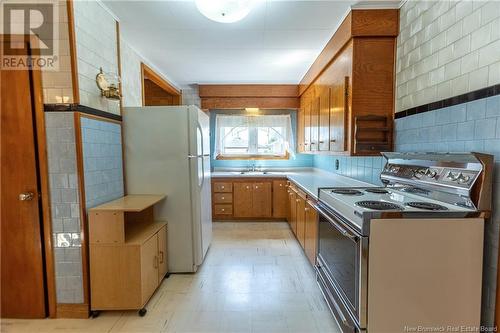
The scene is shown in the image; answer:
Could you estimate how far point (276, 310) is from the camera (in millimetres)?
2088

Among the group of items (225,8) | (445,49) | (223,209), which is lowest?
(223,209)

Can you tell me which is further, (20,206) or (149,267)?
(149,267)

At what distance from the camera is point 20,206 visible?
6.32 ft

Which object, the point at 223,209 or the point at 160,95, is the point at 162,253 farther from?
the point at 160,95

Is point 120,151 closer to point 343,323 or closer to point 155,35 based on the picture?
point 155,35

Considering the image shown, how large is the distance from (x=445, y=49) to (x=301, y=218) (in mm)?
2172

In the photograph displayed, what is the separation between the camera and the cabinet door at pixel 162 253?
2445mm

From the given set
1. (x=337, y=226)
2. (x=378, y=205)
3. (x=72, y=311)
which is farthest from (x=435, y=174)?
(x=72, y=311)

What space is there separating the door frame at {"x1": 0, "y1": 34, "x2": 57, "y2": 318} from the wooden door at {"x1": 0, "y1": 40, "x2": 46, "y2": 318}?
0.08 ft

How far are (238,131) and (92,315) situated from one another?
375cm

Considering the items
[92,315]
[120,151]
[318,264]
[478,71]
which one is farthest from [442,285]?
[120,151]

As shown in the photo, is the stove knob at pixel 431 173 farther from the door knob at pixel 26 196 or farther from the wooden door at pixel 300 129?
the wooden door at pixel 300 129

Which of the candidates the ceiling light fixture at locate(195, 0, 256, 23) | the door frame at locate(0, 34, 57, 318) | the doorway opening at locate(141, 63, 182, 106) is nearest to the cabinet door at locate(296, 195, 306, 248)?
the ceiling light fixture at locate(195, 0, 256, 23)

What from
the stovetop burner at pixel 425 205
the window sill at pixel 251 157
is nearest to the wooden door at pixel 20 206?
the stovetop burner at pixel 425 205
